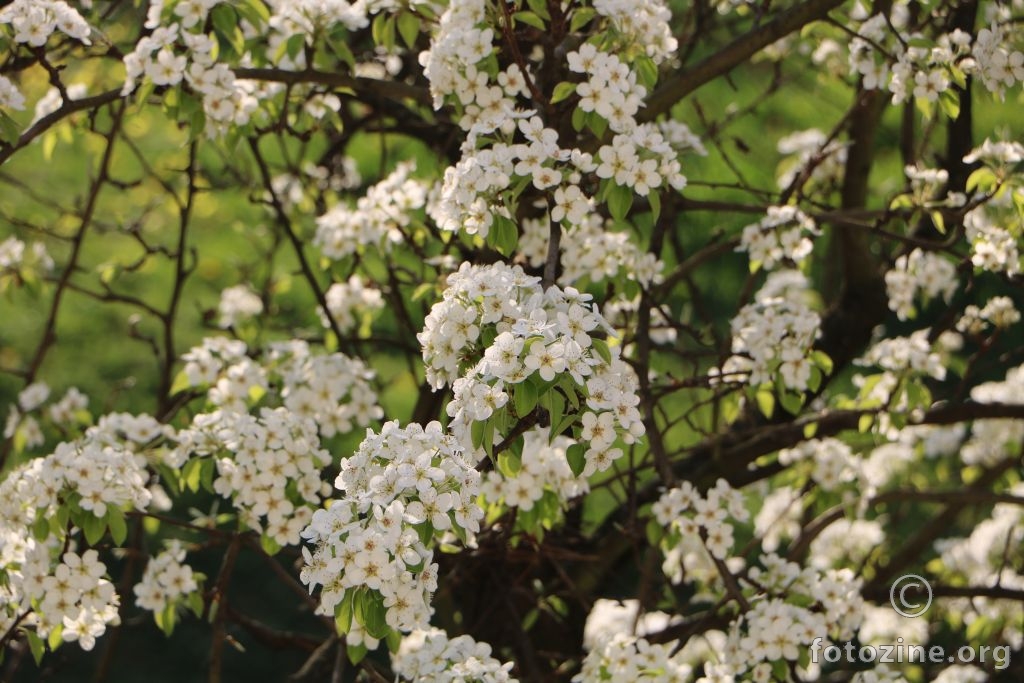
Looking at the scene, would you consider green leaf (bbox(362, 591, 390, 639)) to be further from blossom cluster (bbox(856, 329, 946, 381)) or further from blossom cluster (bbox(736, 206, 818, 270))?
blossom cluster (bbox(856, 329, 946, 381))

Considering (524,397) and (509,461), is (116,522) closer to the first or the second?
(509,461)

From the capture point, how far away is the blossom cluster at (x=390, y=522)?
1782mm

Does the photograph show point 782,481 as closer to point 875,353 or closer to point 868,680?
point 875,353

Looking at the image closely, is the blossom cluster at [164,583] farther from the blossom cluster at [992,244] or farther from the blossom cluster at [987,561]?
the blossom cluster at [987,561]

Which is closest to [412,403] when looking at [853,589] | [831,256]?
[831,256]

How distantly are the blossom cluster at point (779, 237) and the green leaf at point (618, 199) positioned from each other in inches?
26.2

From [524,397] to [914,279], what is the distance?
5.64 feet

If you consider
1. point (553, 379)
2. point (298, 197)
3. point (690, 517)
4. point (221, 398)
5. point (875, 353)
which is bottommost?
point (553, 379)

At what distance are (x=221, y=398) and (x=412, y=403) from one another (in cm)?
229

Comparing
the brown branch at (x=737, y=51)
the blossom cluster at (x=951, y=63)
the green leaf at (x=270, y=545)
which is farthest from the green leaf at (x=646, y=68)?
the green leaf at (x=270, y=545)

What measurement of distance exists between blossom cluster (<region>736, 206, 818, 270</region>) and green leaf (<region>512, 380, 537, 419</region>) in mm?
1238

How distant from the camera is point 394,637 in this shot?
2.19 meters

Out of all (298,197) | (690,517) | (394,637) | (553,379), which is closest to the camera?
(553,379)

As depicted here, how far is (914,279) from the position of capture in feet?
10.4
